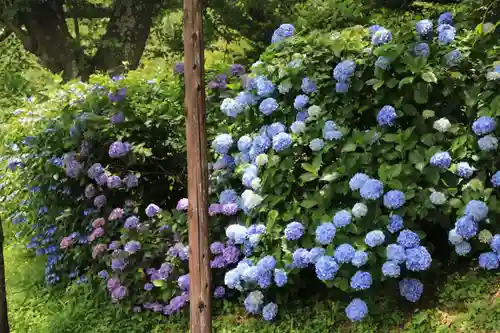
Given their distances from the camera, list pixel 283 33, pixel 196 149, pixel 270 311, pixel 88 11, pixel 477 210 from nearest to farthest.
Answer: pixel 196 149
pixel 477 210
pixel 270 311
pixel 283 33
pixel 88 11

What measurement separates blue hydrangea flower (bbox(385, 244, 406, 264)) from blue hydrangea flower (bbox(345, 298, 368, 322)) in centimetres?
30

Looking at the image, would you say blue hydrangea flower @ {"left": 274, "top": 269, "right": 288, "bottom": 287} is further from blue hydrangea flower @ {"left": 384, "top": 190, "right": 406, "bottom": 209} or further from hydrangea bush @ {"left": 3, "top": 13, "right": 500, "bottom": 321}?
blue hydrangea flower @ {"left": 384, "top": 190, "right": 406, "bottom": 209}

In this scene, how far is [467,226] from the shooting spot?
108 inches

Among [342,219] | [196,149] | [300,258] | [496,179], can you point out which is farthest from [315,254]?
[196,149]

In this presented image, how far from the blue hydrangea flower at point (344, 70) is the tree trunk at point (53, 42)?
14.7ft

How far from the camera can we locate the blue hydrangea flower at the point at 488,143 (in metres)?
2.79

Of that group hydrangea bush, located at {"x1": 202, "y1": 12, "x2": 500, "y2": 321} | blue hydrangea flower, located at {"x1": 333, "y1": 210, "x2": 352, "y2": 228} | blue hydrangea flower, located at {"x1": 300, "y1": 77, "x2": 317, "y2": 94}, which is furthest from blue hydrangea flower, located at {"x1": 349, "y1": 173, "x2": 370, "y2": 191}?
blue hydrangea flower, located at {"x1": 300, "y1": 77, "x2": 317, "y2": 94}

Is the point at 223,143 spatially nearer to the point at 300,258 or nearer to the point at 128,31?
the point at 300,258

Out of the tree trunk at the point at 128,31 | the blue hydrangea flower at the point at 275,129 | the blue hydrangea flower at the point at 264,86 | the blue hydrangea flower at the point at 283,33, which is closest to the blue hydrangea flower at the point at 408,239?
the blue hydrangea flower at the point at 275,129

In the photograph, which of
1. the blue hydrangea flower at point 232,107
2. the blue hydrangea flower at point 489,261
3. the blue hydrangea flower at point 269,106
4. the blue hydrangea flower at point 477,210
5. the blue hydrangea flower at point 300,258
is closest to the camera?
the blue hydrangea flower at point 477,210

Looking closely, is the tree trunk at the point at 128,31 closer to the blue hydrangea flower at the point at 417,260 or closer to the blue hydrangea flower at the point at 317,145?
the blue hydrangea flower at the point at 317,145

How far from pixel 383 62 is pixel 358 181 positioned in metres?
0.67

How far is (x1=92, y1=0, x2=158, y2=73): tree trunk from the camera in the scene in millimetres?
6441

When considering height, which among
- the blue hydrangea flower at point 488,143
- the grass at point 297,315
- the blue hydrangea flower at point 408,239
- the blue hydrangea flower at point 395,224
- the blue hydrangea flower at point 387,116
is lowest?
the grass at point 297,315
